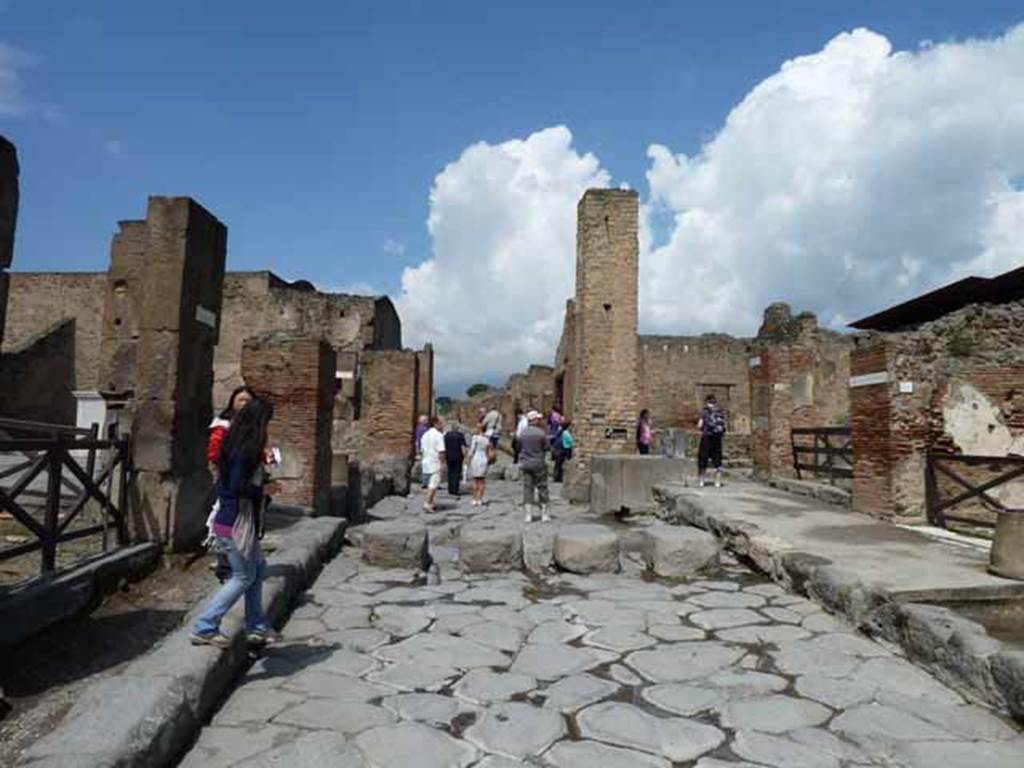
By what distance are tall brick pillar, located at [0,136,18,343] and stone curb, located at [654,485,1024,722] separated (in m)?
4.82

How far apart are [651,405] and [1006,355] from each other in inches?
710

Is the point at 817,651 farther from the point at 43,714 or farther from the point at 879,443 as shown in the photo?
the point at 879,443

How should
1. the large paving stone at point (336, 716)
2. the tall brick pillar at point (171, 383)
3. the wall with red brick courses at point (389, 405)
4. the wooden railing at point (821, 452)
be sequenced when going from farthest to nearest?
the wall with red brick courses at point (389, 405)
the wooden railing at point (821, 452)
the tall brick pillar at point (171, 383)
the large paving stone at point (336, 716)

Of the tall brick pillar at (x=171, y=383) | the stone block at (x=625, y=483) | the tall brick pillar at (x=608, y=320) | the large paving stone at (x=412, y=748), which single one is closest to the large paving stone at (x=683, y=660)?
the large paving stone at (x=412, y=748)

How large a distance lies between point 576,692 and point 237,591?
5.86ft

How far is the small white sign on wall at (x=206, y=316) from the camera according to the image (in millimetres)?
6363

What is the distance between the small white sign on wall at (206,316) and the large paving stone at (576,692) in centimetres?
487

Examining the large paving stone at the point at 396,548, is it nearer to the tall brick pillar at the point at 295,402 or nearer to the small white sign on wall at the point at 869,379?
the tall brick pillar at the point at 295,402

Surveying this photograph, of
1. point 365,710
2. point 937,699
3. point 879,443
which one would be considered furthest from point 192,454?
point 879,443

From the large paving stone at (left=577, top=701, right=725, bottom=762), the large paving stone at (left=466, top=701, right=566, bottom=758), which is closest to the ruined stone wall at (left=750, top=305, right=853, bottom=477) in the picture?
the large paving stone at (left=577, top=701, right=725, bottom=762)

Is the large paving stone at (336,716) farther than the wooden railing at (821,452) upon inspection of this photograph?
No

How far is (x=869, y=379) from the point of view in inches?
316

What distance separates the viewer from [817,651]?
3.90 metres

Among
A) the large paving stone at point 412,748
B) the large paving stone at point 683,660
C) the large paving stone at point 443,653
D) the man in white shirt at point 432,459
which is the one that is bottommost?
the large paving stone at point 443,653
